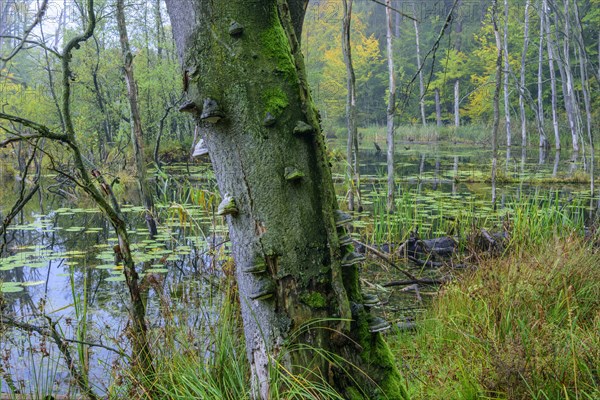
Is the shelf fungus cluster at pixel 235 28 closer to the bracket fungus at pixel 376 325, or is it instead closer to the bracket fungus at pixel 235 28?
the bracket fungus at pixel 235 28

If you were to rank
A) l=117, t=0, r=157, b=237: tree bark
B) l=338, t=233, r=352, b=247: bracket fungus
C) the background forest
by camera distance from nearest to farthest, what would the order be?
l=338, t=233, r=352, b=247: bracket fungus → l=117, t=0, r=157, b=237: tree bark → the background forest

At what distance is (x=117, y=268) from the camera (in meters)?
5.29

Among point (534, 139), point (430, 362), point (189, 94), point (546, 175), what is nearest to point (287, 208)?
point (189, 94)

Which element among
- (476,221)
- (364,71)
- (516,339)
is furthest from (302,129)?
(364,71)

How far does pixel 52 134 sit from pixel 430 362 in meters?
2.20

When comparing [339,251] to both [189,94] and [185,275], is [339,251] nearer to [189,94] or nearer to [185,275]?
[189,94]

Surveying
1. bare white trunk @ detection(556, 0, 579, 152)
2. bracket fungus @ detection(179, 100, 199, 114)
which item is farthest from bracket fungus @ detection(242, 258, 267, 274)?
bare white trunk @ detection(556, 0, 579, 152)

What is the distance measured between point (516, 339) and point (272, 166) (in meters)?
1.40

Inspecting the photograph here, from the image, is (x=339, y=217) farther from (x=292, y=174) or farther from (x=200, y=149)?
(x=200, y=149)

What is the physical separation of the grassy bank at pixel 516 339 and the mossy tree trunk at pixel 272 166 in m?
0.85

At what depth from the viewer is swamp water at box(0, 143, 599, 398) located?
2954 millimetres

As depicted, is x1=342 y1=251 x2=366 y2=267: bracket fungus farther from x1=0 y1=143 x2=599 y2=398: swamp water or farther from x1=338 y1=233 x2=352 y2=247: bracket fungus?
x1=0 y1=143 x2=599 y2=398: swamp water

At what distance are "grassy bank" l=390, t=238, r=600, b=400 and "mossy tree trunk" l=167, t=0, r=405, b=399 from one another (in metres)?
0.85

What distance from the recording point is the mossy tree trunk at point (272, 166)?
1618 millimetres
